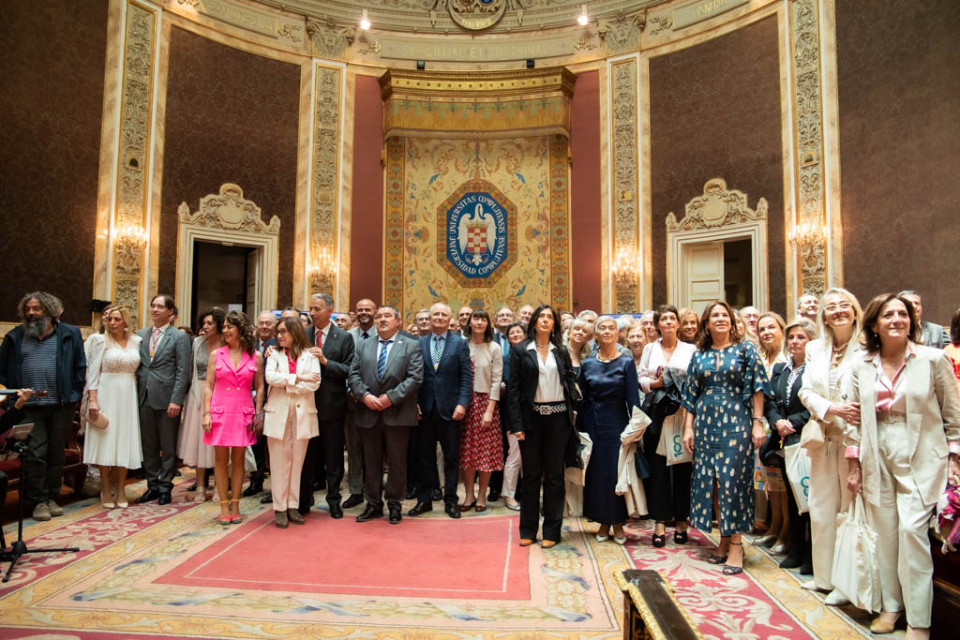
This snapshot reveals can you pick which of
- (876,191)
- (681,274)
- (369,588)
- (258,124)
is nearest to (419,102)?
(258,124)

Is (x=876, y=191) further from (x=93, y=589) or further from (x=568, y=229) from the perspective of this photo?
(x=93, y=589)

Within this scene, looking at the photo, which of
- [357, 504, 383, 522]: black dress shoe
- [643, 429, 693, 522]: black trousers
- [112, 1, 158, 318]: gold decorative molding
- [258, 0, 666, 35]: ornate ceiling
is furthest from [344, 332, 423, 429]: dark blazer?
[258, 0, 666, 35]: ornate ceiling

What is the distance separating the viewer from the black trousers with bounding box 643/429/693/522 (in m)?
3.84

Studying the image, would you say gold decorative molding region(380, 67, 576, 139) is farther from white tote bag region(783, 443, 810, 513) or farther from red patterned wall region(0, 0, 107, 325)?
white tote bag region(783, 443, 810, 513)

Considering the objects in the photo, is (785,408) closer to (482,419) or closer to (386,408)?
(482,419)

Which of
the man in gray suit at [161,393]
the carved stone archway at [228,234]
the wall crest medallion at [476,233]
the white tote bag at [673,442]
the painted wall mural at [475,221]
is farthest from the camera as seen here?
the wall crest medallion at [476,233]

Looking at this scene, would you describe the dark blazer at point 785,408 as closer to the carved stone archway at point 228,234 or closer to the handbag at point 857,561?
the handbag at point 857,561

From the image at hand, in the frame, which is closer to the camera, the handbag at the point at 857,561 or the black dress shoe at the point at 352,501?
the handbag at the point at 857,561

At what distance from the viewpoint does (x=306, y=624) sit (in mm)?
2633

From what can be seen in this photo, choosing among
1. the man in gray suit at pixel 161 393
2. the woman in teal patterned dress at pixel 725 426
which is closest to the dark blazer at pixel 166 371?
the man in gray suit at pixel 161 393

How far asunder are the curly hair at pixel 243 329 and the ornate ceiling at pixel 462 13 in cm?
742

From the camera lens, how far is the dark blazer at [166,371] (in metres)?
4.81

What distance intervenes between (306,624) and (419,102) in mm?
8798

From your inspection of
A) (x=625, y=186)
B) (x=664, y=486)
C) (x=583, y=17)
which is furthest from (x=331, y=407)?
(x=583, y=17)
